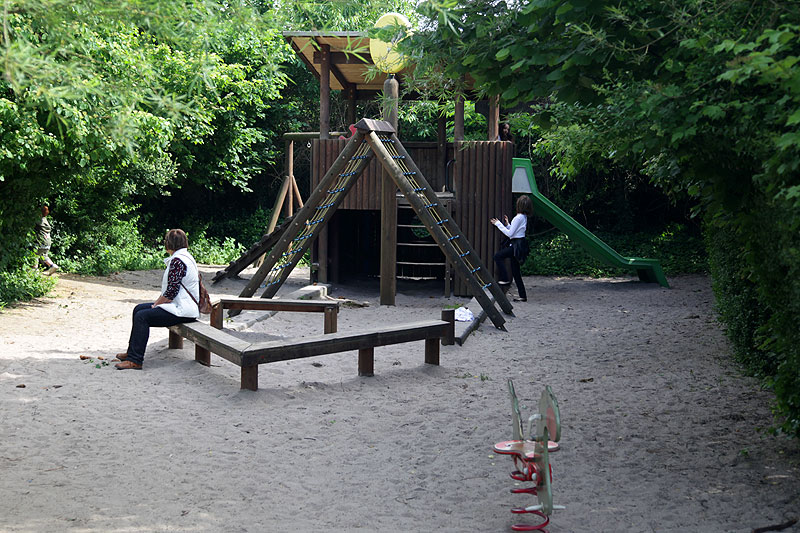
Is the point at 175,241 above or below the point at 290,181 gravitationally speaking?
below

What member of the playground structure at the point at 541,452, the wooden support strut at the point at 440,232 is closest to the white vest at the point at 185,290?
the wooden support strut at the point at 440,232

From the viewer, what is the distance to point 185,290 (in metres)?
7.52

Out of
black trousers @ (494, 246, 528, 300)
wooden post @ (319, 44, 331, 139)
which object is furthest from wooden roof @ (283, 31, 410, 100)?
black trousers @ (494, 246, 528, 300)

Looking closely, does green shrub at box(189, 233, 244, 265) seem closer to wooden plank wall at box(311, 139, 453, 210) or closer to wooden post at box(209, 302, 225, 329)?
wooden plank wall at box(311, 139, 453, 210)

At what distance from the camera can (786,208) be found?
3404 mm

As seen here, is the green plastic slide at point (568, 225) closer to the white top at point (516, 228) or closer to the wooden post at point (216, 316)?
the white top at point (516, 228)

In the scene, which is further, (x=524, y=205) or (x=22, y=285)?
(x=524, y=205)

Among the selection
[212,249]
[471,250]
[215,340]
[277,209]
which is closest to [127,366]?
[215,340]

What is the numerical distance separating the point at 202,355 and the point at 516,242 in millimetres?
6493

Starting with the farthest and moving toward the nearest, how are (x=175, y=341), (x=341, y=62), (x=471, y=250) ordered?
(x=341, y=62) → (x=471, y=250) → (x=175, y=341)

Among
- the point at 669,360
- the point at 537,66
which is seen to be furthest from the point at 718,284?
the point at 537,66

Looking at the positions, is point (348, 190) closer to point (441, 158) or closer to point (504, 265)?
point (504, 265)

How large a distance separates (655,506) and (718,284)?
5318 mm

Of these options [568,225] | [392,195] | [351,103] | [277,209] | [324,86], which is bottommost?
[568,225]
